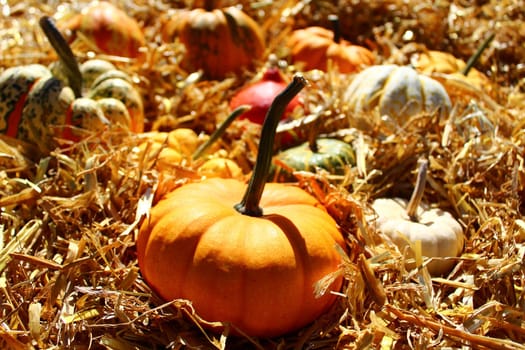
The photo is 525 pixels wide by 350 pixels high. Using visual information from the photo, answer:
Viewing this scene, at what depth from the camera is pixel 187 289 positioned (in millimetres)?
1838

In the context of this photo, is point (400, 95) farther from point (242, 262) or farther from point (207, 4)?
point (207, 4)

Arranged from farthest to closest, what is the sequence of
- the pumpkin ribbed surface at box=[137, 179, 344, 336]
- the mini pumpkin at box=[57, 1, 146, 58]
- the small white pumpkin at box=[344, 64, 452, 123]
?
the mini pumpkin at box=[57, 1, 146, 58] < the small white pumpkin at box=[344, 64, 452, 123] < the pumpkin ribbed surface at box=[137, 179, 344, 336]

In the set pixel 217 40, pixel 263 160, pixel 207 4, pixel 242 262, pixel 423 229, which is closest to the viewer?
pixel 242 262

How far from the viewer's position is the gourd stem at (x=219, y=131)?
264cm

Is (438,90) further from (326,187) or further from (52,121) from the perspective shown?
(52,121)

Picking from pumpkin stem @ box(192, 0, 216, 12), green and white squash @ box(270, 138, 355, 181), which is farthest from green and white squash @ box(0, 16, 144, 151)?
pumpkin stem @ box(192, 0, 216, 12)

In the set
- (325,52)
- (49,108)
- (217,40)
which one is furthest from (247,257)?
(325,52)

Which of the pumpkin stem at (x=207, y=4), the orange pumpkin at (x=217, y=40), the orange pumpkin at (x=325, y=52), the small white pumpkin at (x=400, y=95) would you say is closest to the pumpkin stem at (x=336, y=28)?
the orange pumpkin at (x=325, y=52)

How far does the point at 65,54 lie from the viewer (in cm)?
274

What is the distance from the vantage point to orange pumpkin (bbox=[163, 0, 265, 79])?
12.7ft

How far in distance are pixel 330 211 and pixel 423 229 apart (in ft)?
1.21

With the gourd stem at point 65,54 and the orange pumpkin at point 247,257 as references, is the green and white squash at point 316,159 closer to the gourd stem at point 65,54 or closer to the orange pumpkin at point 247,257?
the orange pumpkin at point 247,257

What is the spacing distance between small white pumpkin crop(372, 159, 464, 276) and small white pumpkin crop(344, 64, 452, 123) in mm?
671

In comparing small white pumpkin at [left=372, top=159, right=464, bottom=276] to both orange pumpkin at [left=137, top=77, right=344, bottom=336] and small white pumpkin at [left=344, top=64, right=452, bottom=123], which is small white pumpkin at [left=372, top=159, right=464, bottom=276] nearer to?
orange pumpkin at [left=137, top=77, right=344, bottom=336]
